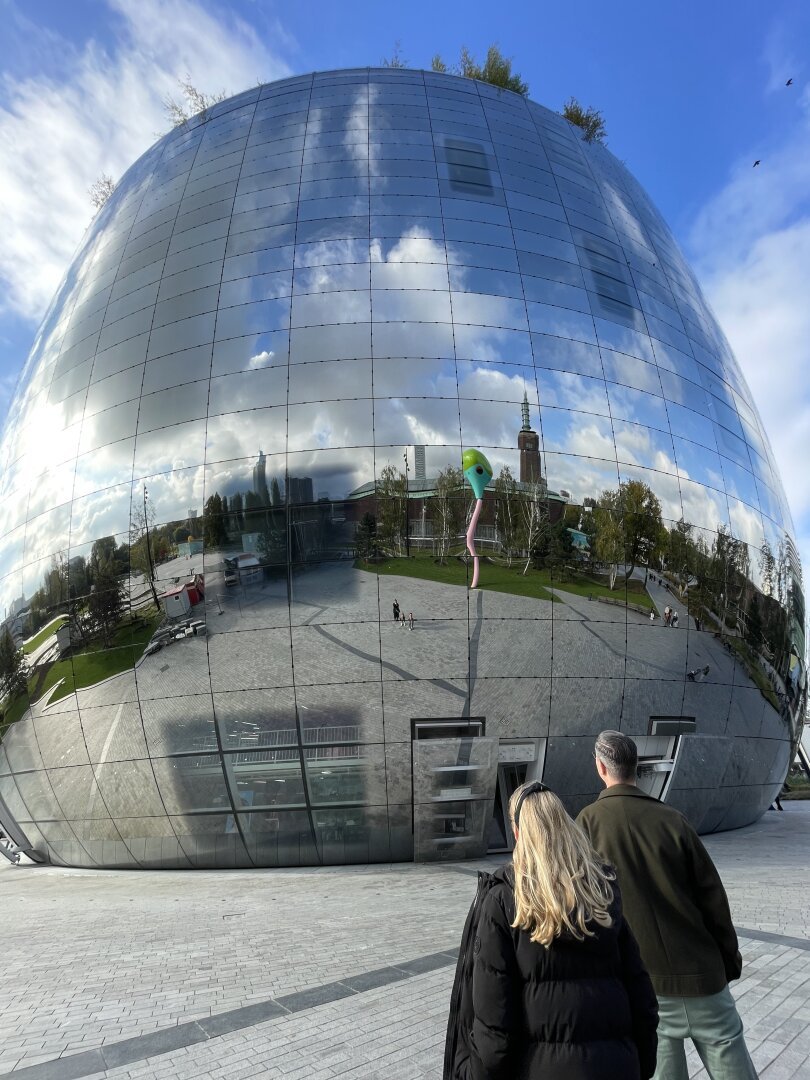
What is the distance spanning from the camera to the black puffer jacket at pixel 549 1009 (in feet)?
Result: 7.48

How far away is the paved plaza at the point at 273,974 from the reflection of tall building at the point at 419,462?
5681 mm

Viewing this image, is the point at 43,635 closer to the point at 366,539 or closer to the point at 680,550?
the point at 366,539

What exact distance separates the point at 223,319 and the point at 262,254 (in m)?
1.46

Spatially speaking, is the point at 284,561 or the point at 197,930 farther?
the point at 284,561

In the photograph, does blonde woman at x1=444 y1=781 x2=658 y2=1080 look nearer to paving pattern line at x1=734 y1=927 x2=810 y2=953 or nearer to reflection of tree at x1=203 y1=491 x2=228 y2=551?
paving pattern line at x1=734 y1=927 x2=810 y2=953

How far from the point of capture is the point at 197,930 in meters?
7.46

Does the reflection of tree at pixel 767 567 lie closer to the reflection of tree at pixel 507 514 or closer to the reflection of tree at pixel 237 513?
the reflection of tree at pixel 507 514

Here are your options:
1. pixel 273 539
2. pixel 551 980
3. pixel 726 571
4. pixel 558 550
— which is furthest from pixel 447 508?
pixel 551 980

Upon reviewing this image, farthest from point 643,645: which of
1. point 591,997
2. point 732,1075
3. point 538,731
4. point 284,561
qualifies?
point 591,997

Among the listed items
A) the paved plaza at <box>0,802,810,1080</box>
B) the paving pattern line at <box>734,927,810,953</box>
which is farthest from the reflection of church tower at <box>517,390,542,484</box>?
the paving pattern line at <box>734,927,810,953</box>

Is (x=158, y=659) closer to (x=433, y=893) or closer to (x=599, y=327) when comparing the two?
(x=433, y=893)

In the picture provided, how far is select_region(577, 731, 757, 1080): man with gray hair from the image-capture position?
3.11m

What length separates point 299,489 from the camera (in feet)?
35.0

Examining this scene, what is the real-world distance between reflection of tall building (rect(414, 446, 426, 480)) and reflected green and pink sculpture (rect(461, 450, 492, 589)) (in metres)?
0.62
